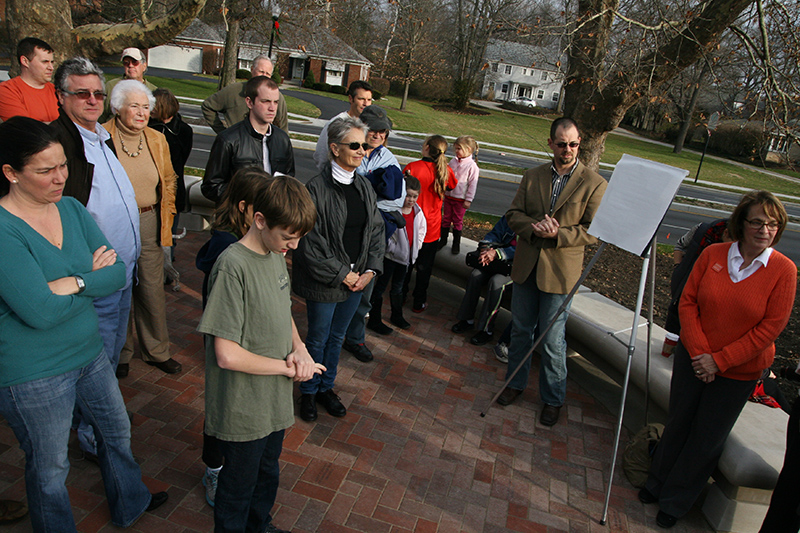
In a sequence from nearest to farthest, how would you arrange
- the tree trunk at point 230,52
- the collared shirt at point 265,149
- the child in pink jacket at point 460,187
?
the collared shirt at point 265,149, the child in pink jacket at point 460,187, the tree trunk at point 230,52

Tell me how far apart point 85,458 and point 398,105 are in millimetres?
39309

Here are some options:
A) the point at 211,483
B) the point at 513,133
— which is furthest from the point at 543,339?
the point at 513,133

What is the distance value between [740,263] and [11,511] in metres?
4.18

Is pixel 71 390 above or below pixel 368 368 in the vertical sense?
above

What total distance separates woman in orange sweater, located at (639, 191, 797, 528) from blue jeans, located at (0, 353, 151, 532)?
313cm

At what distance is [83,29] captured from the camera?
692 centimetres

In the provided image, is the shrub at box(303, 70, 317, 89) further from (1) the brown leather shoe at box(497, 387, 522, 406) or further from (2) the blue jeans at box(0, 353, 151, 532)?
(2) the blue jeans at box(0, 353, 151, 532)

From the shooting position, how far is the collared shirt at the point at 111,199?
3125 millimetres

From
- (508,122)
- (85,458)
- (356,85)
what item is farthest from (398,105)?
(85,458)

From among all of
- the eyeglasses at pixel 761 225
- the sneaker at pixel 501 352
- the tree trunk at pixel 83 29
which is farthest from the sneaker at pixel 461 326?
the tree trunk at pixel 83 29

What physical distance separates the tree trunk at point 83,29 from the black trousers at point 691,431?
6.37m

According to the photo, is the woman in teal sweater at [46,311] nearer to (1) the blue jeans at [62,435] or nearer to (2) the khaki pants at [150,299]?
(1) the blue jeans at [62,435]

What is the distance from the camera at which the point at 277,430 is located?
244 centimetres

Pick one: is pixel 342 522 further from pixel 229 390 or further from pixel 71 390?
pixel 71 390
